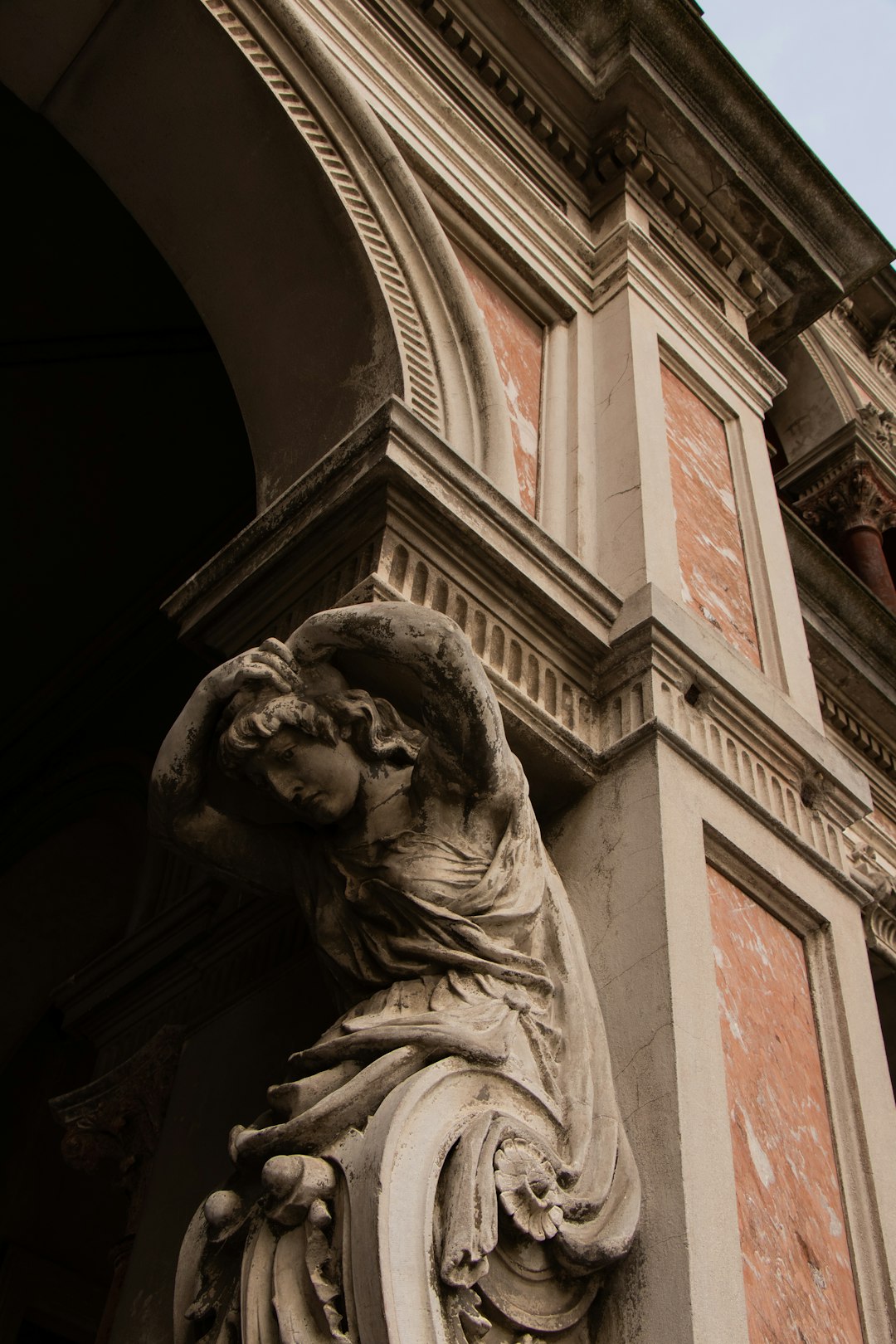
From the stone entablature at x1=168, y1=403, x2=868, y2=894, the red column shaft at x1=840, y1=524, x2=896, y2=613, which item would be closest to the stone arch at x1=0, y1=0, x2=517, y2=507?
the stone entablature at x1=168, y1=403, x2=868, y2=894

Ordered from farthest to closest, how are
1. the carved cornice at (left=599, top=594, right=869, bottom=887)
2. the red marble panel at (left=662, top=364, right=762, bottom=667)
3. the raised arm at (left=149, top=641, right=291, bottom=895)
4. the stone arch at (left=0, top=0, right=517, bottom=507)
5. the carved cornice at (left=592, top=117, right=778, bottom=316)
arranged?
the carved cornice at (left=592, top=117, right=778, bottom=316) → the red marble panel at (left=662, top=364, right=762, bottom=667) → the stone arch at (left=0, top=0, right=517, bottom=507) → the carved cornice at (left=599, top=594, right=869, bottom=887) → the raised arm at (left=149, top=641, right=291, bottom=895)

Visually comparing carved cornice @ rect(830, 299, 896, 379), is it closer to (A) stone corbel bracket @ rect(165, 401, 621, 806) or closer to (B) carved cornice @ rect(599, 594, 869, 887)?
(B) carved cornice @ rect(599, 594, 869, 887)

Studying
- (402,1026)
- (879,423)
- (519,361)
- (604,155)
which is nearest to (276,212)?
(519,361)

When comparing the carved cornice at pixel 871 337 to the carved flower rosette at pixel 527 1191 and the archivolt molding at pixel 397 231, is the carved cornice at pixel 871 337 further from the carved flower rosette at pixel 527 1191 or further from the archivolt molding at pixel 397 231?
the carved flower rosette at pixel 527 1191

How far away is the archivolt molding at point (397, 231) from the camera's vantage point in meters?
3.35

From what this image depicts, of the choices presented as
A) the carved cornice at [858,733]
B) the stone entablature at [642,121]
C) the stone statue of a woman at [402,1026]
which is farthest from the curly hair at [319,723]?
the carved cornice at [858,733]

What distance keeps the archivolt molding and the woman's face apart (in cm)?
109

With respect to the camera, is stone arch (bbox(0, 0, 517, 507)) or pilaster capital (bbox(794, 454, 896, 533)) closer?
stone arch (bbox(0, 0, 517, 507))

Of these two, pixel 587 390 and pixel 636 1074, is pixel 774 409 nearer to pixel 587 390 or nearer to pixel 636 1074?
pixel 587 390

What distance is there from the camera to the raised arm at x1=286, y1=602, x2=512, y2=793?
7.73ft

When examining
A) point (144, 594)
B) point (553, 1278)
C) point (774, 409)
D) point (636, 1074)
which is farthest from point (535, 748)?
point (774, 409)

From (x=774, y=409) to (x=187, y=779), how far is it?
26.1 feet

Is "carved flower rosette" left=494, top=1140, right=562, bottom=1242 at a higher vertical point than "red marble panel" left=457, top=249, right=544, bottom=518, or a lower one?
lower

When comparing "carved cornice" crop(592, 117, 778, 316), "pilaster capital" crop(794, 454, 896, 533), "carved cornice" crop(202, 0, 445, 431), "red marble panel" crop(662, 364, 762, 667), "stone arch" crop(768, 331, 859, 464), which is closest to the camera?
"carved cornice" crop(202, 0, 445, 431)
